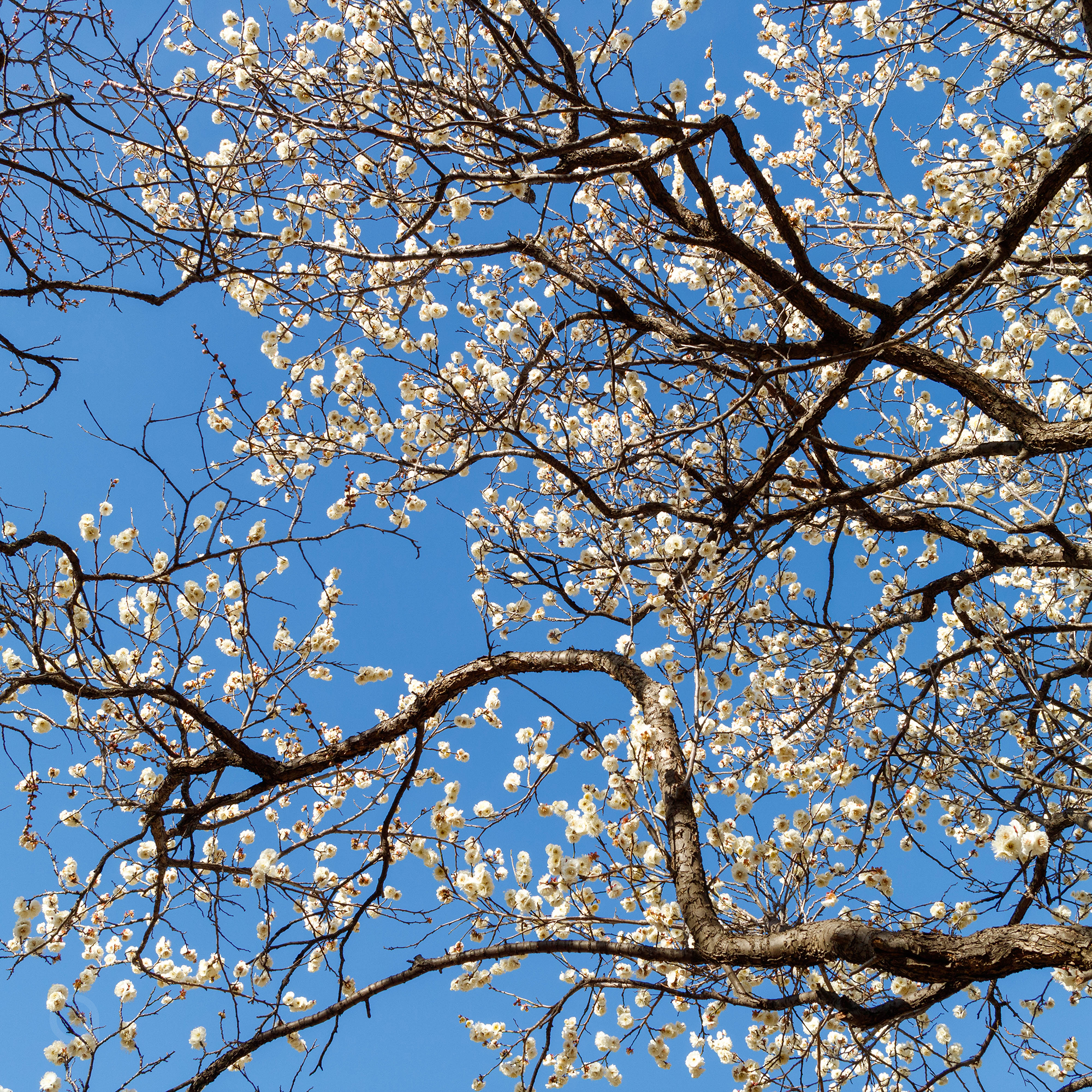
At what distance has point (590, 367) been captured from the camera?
4.02 m

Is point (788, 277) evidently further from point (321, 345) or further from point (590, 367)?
point (321, 345)

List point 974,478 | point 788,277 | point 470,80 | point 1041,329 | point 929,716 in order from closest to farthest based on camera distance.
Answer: point 470,80 → point 788,277 → point 929,716 → point 1041,329 → point 974,478

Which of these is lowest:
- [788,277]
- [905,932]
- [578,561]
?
[905,932]

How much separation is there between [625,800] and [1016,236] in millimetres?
2938

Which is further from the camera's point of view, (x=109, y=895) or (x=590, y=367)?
(x=590, y=367)

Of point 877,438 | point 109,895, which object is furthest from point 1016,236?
point 109,895

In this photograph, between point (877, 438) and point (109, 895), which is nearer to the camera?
point (109, 895)

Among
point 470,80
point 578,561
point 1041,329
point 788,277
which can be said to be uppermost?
point 1041,329

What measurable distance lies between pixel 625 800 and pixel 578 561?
1.38 meters

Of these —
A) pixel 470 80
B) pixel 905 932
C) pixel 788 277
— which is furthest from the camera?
pixel 788 277

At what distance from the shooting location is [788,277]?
3959 millimetres

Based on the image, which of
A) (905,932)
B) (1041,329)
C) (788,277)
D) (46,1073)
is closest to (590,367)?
(788,277)

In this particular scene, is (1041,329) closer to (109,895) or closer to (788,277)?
(788,277)

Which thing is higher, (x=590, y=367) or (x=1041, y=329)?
(x=1041, y=329)
